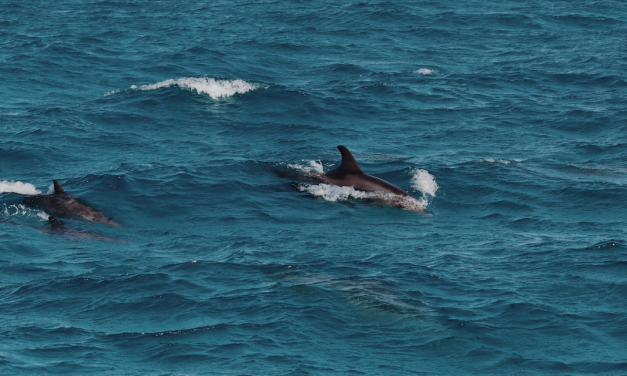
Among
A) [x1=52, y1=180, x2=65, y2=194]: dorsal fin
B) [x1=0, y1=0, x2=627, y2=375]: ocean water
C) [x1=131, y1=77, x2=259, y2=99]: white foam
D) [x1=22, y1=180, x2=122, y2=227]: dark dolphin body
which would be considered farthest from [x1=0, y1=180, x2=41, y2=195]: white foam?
[x1=131, y1=77, x2=259, y2=99]: white foam

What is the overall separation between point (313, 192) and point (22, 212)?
9141 millimetres

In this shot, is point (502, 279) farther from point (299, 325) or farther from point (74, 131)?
point (74, 131)

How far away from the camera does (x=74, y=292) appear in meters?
23.1

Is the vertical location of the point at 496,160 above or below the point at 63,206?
below

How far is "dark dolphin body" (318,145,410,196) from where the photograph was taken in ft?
101

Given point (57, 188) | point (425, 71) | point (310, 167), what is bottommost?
point (310, 167)

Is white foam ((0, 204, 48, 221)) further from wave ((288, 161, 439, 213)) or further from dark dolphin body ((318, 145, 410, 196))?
dark dolphin body ((318, 145, 410, 196))

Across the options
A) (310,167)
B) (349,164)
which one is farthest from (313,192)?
(310,167)

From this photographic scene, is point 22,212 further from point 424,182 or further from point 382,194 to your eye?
point 424,182

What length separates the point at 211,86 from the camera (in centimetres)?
4256

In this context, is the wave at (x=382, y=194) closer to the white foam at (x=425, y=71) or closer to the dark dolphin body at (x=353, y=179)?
the dark dolphin body at (x=353, y=179)

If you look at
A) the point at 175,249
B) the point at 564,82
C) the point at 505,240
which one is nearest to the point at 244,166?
the point at 175,249

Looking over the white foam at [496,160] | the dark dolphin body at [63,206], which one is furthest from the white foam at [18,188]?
the white foam at [496,160]

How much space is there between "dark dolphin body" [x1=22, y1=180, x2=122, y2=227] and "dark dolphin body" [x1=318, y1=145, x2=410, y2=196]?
7.46 meters
